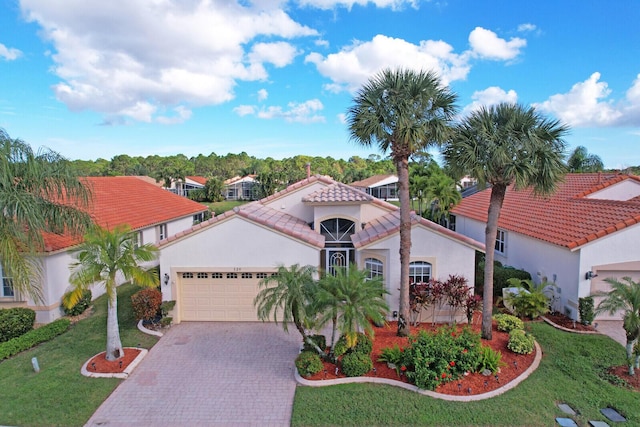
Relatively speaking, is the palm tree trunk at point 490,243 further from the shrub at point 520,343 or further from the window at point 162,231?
the window at point 162,231

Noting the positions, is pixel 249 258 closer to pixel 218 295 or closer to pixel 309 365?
pixel 218 295

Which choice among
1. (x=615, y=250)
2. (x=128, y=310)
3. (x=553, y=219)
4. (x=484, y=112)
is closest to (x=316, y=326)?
(x=484, y=112)

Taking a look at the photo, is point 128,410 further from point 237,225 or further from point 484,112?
point 484,112

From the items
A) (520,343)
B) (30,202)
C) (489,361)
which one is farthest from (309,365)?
(30,202)

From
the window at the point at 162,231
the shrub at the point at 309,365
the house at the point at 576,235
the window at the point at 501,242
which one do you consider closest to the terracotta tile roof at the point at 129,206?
the window at the point at 162,231

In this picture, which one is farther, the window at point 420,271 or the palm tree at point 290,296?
the window at point 420,271

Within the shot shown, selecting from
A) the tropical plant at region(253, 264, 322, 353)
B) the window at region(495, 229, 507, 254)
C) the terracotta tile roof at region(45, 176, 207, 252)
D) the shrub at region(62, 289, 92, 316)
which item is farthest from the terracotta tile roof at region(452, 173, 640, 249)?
the terracotta tile roof at region(45, 176, 207, 252)
